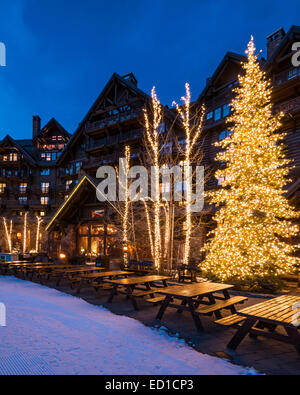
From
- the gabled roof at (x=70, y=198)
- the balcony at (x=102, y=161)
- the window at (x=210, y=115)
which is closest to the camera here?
the gabled roof at (x=70, y=198)

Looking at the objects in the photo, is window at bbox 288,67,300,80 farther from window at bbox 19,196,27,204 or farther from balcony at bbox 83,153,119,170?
window at bbox 19,196,27,204

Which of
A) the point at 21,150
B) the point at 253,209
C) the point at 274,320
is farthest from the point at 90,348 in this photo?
the point at 21,150

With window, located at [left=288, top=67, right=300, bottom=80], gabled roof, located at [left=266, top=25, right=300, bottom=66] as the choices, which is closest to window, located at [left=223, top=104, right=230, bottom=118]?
gabled roof, located at [left=266, top=25, right=300, bottom=66]

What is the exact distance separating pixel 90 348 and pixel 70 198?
15166 millimetres

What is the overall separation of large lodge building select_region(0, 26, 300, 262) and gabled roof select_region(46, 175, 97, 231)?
0.07 m

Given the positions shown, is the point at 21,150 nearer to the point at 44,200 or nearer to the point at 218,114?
the point at 44,200

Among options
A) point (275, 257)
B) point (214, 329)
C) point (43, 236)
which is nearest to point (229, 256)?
point (275, 257)

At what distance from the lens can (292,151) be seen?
14938 millimetres

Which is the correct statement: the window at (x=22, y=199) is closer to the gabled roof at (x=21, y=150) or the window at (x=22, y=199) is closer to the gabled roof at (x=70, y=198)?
the gabled roof at (x=21, y=150)

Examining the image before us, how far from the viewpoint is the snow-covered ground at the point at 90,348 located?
3.55 meters

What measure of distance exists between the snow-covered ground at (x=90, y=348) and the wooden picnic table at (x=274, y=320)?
2.38 feet

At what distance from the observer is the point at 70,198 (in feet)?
60.0

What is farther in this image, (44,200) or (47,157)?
(47,157)

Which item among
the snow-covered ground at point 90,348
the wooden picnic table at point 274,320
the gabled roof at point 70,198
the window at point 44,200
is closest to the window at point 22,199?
the window at point 44,200
